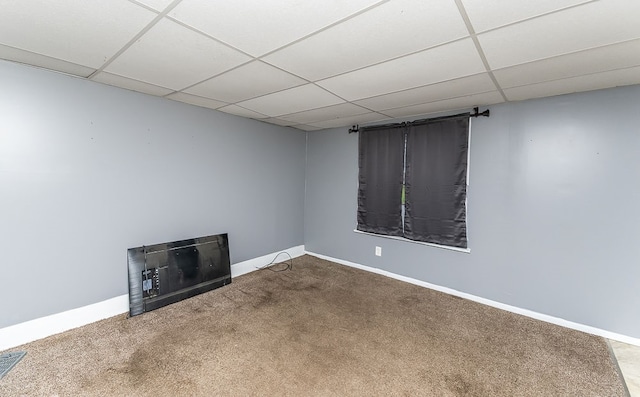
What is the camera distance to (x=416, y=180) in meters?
3.46

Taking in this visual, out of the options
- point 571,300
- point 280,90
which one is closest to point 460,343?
point 571,300

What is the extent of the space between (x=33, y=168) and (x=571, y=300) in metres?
4.96

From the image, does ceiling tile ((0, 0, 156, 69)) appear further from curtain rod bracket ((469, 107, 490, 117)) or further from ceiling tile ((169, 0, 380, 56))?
curtain rod bracket ((469, 107, 490, 117))

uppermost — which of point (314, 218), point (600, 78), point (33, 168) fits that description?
point (600, 78)

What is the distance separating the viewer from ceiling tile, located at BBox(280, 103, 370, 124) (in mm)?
3102

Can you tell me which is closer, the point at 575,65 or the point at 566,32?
the point at 566,32

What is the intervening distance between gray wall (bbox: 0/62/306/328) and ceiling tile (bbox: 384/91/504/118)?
2.16 metres

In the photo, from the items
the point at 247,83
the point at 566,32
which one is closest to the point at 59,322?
the point at 247,83

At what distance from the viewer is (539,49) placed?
1.71 meters

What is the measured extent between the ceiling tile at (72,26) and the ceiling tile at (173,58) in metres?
0.09

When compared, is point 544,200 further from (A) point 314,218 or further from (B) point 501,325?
(A) point 314,218

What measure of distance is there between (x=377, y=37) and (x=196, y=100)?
2.18 meters

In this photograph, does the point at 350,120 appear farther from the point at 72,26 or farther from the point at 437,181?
the point at 72,26

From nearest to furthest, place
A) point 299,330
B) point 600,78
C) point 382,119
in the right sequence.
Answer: point 600,78
point 299,330
point 382,119
